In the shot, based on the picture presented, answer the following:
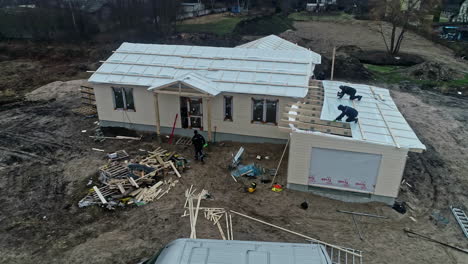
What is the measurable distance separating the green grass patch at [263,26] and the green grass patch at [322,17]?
16.6 feet

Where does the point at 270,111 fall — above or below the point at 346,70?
above

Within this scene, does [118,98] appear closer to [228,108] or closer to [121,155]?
[121,155]

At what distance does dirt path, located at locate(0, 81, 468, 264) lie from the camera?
1257 centimetres

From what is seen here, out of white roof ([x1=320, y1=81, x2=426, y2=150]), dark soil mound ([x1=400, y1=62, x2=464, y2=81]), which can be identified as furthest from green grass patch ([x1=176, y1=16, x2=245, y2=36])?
white roof ([x1=320, y1=81, x2=426, y2=150])

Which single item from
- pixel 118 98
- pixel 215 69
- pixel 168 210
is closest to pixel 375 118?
pixel 215 69

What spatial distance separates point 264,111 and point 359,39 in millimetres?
33886

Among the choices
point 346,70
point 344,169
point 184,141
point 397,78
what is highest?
point 344,169

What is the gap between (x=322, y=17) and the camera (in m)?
63.0

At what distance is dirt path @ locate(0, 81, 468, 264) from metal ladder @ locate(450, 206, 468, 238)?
0.27 meters

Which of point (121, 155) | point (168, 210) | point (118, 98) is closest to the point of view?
point (168, 210)

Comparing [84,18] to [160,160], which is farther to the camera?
[84,18]

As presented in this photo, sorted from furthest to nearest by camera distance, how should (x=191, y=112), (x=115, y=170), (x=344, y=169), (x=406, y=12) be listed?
(x=406, y=12) → (x=191, y=112) → (x=115, y=170) → (x=344, y=169)

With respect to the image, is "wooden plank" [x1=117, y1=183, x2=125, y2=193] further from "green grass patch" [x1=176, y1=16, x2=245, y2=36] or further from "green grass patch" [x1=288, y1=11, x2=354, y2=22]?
"green grass patch" [x1=288, y1=11, x2=354, y2=22]

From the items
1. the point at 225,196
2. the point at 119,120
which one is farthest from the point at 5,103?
the point at 225,196
